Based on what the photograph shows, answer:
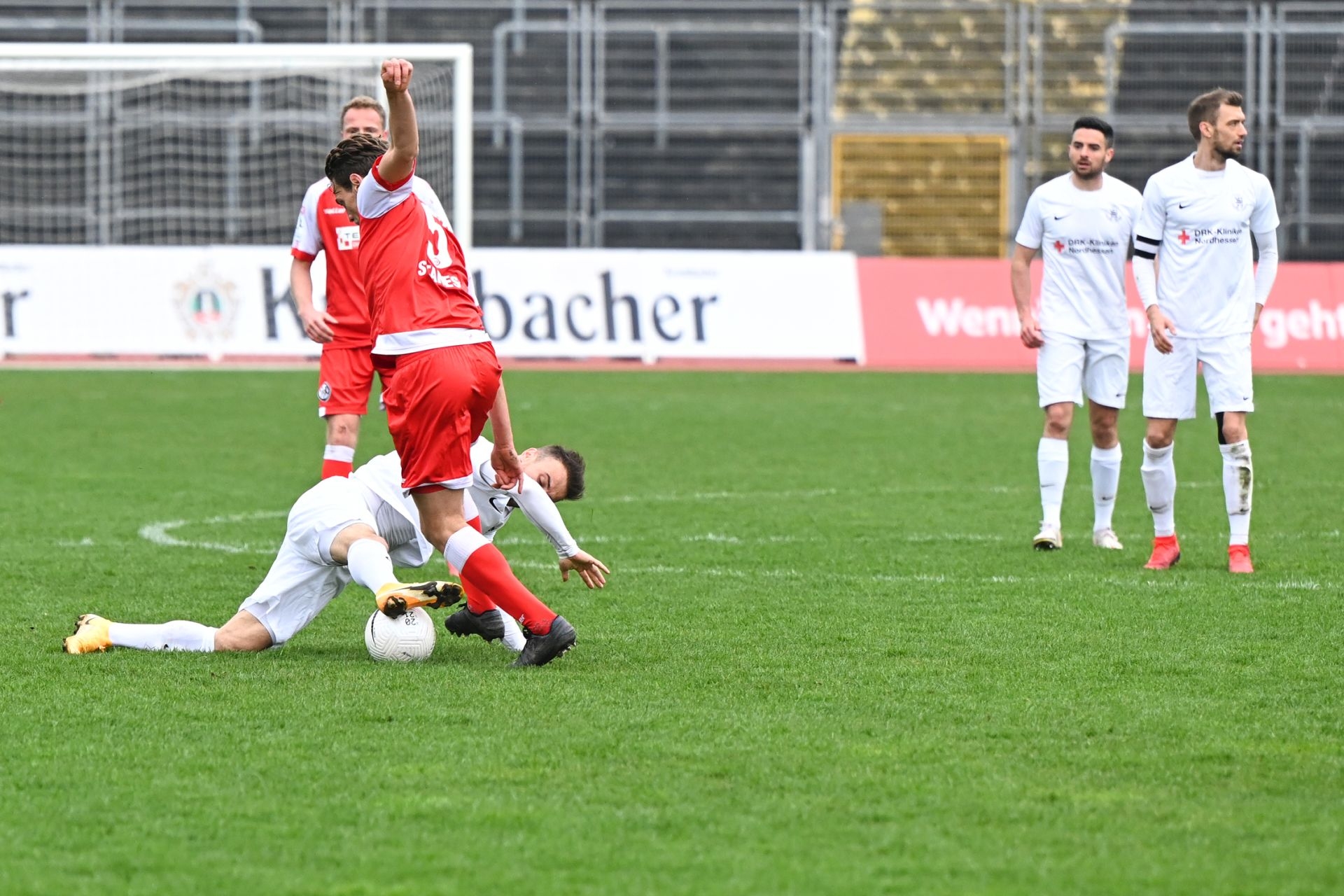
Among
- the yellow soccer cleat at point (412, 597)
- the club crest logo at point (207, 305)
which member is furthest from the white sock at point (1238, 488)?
the club crest logo at point (207, 305)

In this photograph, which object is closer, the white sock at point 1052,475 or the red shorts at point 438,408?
the red shorts at point 438,408

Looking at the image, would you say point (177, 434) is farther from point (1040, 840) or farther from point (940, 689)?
point (1040, 840)

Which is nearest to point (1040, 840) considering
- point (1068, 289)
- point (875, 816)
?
point (875, 816)

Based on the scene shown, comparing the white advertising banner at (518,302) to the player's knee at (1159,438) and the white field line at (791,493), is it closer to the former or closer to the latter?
the white field line at (791,493)

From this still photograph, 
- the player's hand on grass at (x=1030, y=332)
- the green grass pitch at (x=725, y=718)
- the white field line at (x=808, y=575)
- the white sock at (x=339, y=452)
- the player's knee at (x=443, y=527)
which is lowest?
the green grass pitch at (x=725, y=718)

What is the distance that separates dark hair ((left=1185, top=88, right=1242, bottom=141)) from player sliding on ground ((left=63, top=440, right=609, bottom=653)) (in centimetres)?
353

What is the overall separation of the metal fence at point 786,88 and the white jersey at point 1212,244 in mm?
15312

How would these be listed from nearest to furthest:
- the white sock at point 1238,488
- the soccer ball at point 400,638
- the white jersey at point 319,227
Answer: the soccer ball at point 400,638 → the white sock at point 1238,488 → the white jersey at point 319,227

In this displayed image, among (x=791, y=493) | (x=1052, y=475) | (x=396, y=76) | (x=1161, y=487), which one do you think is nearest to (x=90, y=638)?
(x=396, y=76)

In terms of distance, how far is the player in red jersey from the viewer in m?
5.76

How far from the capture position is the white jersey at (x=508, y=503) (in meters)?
6.09

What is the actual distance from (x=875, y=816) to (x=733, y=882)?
0.57 metres

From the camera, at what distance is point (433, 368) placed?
18.9ft

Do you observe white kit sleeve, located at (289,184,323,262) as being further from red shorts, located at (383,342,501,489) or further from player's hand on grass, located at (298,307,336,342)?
red shorts, located at (383,342,501,489)
